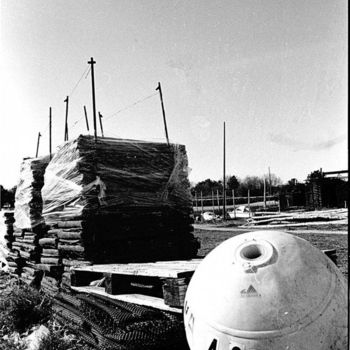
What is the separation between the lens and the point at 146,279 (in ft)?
19.7

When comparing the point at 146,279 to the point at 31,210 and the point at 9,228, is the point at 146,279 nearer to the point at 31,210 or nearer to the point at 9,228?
the point at 31,210

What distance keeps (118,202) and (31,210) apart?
8.97ft

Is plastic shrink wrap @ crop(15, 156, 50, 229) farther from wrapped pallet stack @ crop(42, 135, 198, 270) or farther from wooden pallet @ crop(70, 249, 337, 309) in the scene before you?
wooden pallet @ crop(70, 249, 337, 309)

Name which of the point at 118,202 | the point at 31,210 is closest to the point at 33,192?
the point at 31,210

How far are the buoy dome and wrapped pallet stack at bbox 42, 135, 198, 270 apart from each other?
3.91 meters

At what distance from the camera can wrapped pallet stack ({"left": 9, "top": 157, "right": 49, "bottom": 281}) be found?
346 inches

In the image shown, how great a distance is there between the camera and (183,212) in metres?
7.77

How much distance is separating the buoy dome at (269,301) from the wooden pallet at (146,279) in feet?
2.78

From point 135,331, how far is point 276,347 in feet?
5.35

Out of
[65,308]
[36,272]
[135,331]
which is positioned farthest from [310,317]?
[36,272]

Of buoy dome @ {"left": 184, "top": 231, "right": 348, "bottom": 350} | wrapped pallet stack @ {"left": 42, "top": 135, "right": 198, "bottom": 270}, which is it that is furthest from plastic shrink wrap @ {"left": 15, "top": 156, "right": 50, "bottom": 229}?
buoy dome @ {"left": 184, "top": 231, "right": 348, "bottom": 350}

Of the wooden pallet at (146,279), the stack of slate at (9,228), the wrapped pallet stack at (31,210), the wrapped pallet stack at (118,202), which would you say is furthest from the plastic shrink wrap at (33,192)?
the wooden pallet at (146,279)

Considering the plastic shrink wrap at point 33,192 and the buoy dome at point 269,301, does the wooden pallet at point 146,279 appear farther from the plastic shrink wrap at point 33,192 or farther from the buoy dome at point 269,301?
the plastic shrink wrap at point 33,192

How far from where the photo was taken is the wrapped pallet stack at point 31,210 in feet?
28.9
